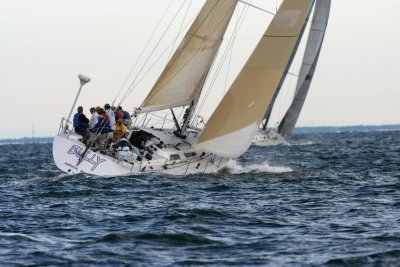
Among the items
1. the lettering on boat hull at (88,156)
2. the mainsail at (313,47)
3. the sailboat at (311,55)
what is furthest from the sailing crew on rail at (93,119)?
the mainsail at (313,47)

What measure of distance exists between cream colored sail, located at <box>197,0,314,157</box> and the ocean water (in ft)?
3.79

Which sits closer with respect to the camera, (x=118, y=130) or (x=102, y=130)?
(x=102, y=130)

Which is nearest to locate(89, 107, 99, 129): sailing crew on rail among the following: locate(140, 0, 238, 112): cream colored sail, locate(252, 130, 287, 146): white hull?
locate(140, 0, 238, 112): cream colored sail

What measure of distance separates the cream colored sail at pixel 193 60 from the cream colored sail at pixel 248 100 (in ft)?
7.60

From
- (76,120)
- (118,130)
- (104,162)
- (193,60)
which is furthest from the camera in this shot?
(193,60)

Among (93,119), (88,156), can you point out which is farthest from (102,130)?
(88,156)

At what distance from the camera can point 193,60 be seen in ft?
87.3

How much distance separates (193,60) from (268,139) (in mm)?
29731

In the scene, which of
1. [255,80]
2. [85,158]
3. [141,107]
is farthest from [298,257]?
[141,107]

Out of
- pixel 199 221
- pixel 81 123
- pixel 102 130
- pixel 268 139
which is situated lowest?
pixel 199 221

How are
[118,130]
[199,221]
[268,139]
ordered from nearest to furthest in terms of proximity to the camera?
Answer: [199,221], [118,130], [268,139]

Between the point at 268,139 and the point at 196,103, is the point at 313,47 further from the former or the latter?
the point at 196,103

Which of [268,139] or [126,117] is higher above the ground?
[126,117]

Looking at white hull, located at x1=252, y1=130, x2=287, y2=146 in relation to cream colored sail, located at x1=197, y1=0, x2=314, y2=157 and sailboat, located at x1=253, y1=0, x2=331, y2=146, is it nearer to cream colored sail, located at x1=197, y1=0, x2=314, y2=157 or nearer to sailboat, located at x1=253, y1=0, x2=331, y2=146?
sailboat, located at x1=253, y1=0, x2=331, y2=146
